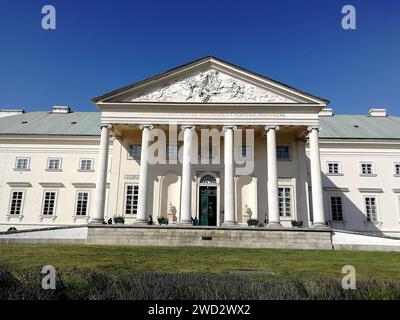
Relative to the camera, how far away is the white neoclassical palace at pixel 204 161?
87.9 feet

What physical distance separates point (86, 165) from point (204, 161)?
461 inches

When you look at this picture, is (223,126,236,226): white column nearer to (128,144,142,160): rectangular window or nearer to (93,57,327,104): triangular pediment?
(93,57,327,104): triangular pediment

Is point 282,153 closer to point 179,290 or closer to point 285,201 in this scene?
point 285,201

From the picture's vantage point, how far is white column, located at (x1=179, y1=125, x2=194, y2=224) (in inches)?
983

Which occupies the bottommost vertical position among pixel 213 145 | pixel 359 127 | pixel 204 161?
pixel 204 161

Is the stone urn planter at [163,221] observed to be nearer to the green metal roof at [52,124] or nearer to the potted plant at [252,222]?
the potted plant at [252,222]

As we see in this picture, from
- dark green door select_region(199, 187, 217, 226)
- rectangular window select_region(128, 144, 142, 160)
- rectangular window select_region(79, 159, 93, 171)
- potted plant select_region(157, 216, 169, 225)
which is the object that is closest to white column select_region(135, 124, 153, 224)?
potted plant select_region(157, 216, 169, 225)

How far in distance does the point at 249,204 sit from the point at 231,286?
23053 millimetres

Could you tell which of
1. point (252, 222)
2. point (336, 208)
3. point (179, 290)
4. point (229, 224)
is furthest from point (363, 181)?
point (179, 290)

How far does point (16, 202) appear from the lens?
3269 centimetres

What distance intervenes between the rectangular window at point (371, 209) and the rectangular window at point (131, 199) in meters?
20.9

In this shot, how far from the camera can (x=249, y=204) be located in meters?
29.3

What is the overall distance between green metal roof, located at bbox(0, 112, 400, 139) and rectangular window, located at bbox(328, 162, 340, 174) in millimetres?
2642
